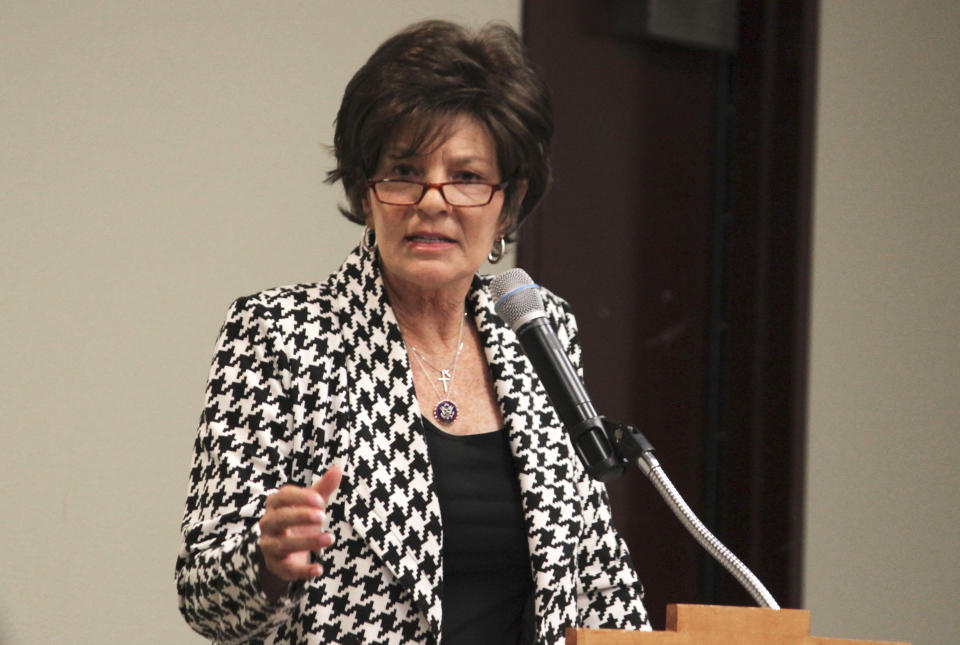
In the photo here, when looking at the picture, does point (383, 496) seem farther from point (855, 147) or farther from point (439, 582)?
point (855, 147)

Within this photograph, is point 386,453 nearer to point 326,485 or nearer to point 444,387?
point 444,387

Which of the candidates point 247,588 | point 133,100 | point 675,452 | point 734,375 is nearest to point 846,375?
point 734,375

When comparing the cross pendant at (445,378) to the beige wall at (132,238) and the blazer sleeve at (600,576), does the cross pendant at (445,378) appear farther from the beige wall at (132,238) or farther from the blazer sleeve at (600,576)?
the beige wall at (132,238)

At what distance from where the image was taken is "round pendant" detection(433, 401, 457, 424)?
1832mm

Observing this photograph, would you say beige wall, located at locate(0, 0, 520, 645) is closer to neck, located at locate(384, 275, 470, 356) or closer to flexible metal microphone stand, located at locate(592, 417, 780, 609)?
neck, located at locate(384, 275, 470, 356)

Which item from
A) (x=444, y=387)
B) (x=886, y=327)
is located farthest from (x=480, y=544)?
(x=886, y=327)

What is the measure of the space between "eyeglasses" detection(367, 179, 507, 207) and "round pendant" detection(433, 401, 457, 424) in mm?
303

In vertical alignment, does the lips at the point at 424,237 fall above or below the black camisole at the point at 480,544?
above

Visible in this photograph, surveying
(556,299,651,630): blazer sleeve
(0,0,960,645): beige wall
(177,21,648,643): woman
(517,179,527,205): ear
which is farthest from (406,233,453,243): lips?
(0,0,960,645): beige wall

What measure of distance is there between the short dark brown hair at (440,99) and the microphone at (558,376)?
1.31 ft

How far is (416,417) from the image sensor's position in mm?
1762

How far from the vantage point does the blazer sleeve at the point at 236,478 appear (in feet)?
4.86

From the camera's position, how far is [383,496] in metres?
1.69

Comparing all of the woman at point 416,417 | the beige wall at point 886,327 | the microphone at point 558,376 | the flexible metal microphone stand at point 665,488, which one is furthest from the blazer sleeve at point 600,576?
the beige wall at point 886,327
